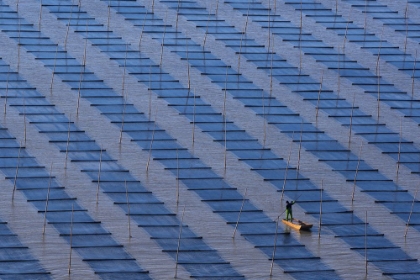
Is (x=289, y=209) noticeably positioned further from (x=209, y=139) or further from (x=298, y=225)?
(x=209, y=139)

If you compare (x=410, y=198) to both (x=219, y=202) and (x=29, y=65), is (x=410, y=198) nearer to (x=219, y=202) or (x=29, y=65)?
(x=219, y=202)

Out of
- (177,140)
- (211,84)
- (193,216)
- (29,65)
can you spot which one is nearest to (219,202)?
(193,216)

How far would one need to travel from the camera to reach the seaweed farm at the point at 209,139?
30891 mm

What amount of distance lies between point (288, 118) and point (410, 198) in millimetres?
4885

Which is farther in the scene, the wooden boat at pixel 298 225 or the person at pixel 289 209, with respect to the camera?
the person at pixel 289 209

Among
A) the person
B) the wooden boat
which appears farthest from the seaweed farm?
the person

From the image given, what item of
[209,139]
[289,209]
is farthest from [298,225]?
[209,139]

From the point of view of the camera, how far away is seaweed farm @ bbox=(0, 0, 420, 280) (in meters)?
30.9

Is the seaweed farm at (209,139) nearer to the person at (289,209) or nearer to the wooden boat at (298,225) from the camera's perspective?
the wooden boat at (298,225)

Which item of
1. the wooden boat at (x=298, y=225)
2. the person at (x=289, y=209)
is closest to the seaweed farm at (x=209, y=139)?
the wooden boat at (x=298, y=225)

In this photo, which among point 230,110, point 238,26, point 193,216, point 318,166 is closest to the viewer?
point 193,216

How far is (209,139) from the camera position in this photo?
35656 millimetres

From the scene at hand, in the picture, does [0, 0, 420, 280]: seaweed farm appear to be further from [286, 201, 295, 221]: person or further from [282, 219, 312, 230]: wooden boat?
[286, 201, 295, 221]: person

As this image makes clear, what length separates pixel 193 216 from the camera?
32.2 meters
